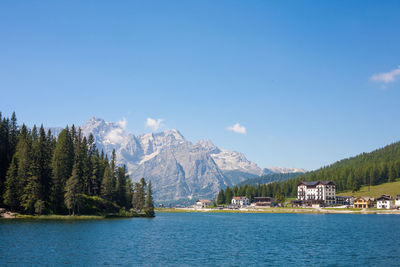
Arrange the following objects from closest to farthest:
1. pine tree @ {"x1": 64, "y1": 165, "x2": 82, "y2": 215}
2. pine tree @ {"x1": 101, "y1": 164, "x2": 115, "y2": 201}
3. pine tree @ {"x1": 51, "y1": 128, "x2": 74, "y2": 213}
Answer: pine tree @ {"x1": 64, "y1": 165, "x2": 82, "y2": 215}, pine tree @ {"x1": 51, "y1": 128, "x2": 74, "y2": 213}, pine tree @ {"x1": 101, "y1": 164, "x2": 115, "y2": 201}

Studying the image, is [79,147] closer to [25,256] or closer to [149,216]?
[149,216]

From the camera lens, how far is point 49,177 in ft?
427

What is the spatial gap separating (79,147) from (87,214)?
88.2 feet

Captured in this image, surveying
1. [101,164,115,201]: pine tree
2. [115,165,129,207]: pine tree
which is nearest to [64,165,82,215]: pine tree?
[101,164,115,201]: pine tree

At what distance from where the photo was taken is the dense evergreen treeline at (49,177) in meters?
121

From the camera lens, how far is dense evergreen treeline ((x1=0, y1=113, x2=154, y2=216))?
398ft

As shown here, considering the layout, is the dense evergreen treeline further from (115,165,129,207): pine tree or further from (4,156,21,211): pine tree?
(115,165,129,207): pine tree

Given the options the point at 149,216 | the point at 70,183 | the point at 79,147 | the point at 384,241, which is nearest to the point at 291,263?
the point at 384,241

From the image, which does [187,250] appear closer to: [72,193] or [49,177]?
[72,193]

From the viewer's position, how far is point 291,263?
53125 millimetres

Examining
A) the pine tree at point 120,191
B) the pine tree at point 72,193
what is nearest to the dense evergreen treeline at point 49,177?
the pine tree at point 72,193

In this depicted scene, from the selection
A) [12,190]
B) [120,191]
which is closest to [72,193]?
[12,190]

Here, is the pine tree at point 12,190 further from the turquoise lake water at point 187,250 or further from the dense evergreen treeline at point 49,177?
the turquoise lake water at point 187,250

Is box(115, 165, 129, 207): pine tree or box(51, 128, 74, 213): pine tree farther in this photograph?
box(115, 165, 129, 207): pine tree
